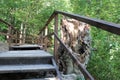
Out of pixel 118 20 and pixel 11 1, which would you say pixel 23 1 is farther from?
pixel 118 20

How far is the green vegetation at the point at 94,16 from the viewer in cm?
960

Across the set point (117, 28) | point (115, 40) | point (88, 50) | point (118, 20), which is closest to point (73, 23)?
point (88, 50)

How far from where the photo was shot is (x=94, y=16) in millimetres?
12453

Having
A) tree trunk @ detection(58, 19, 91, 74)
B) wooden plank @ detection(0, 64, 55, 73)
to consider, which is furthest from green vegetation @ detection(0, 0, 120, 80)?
wooden plank @ detection(0, 64, 55, 73)

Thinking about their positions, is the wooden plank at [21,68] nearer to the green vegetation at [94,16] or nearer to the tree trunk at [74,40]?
→ the tree trunk at [74,40]

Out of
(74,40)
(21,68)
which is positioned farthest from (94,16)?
(21,68)

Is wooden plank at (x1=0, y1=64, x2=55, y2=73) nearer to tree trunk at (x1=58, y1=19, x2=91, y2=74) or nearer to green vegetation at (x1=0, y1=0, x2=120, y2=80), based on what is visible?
tree trunk at (x1=58, y1=19, x2=91, y2=74)

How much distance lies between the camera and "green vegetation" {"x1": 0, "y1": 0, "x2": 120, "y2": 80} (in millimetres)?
9602

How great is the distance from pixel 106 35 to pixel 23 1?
26.4 ft

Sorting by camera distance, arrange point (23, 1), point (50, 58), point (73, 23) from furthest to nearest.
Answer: point (23, 1) → point (73, 23) → point (50, 58)

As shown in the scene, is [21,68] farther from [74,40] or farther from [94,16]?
[94,16]

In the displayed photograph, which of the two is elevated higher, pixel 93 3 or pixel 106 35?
pixel 93 3

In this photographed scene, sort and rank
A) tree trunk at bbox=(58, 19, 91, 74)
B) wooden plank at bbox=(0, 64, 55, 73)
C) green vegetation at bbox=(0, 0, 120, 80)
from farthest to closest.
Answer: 1. green vegetation at bbox=(0, 0, 120, 80)
2. tree trunk at bbox=(58, 19, 91, 74)
3. wooden plank at bbox=(0, 64, 55, 73)

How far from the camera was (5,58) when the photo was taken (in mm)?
3580
